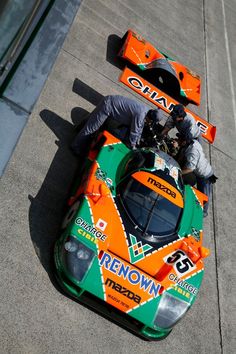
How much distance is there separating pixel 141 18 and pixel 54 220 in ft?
28.6

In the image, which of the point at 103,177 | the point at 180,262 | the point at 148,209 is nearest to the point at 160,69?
the point at 103,177

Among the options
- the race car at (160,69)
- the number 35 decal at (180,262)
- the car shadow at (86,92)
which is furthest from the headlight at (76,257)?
the race car at (160,69)

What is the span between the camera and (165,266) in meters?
6.29

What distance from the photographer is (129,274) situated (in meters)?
5.91

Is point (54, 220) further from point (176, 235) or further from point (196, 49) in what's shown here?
point (196, 49)

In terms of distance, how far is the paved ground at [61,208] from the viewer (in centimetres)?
559

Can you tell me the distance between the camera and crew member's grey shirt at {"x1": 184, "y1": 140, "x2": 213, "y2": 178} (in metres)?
8.20

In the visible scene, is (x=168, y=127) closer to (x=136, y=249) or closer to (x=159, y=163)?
(x=159, y=163)

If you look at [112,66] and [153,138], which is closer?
[153,138]

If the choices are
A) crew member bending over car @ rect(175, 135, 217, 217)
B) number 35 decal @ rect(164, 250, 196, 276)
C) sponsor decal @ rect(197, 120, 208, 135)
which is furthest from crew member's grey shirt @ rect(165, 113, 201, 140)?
number 35 decal @ rect(164, 250, 196, 276)

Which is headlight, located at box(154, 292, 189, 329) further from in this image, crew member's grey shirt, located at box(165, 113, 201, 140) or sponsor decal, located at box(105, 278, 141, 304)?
crew member's grey shirt, located at box(165, 113, 201, 140)

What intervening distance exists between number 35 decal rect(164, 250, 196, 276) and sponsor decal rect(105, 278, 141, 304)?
81 centimetres

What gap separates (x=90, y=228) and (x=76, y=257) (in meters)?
0.46

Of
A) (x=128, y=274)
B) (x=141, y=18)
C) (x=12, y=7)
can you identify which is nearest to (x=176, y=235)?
(x=128, y=274)
